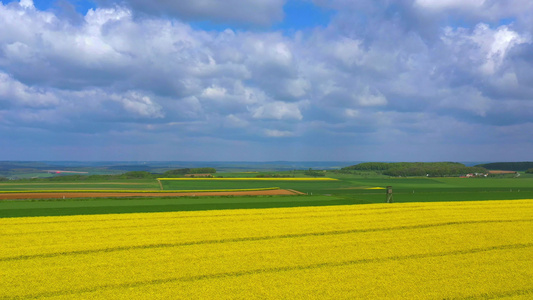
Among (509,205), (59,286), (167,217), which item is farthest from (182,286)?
(509,205)

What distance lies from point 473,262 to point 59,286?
15173 millimetres

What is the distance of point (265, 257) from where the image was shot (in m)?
16.2

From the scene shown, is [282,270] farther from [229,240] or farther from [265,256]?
[229,240]

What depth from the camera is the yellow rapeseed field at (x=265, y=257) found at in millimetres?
12328

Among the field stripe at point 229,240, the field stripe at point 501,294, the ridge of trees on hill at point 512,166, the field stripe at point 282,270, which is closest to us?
the field stripe at point 501,294

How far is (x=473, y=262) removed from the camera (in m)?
15.6

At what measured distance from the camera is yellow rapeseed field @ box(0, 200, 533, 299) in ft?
40.4

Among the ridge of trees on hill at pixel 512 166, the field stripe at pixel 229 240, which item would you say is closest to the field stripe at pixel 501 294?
the field stripe at pixel 229 240

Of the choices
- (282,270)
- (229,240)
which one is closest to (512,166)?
(229,240)

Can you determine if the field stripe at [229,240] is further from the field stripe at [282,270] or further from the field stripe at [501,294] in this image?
the field stripe at [501,294]

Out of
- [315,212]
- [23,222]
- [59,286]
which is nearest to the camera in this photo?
[59,286]

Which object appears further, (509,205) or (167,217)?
(509,205)

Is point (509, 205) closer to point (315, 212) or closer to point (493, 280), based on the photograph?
point (315, 212)

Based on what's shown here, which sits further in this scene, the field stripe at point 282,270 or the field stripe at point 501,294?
the field stripe at point 282,270
